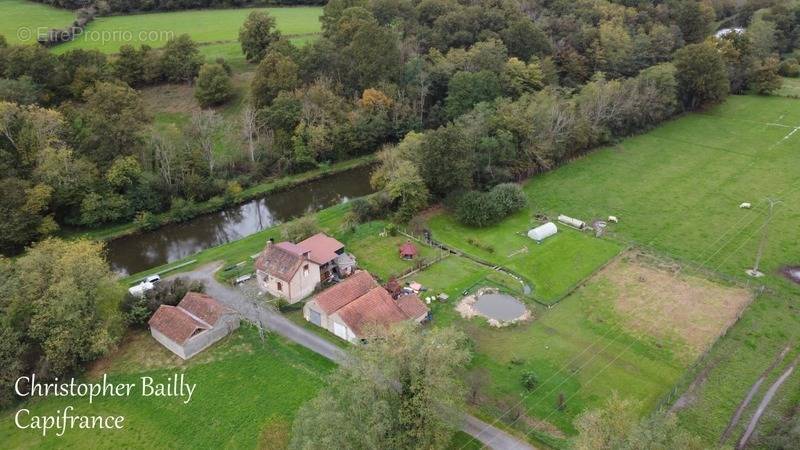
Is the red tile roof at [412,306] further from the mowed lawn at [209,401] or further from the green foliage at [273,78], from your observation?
the green foliage at [273,78]

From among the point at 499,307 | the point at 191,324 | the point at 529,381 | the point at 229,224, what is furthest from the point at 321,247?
the point at 529,381

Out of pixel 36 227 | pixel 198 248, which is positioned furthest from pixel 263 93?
pixel 36 227

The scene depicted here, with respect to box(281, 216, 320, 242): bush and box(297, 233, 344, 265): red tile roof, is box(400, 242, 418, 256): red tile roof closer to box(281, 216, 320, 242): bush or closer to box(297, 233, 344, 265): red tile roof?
box(297, 233, 344, 265): red tile roof

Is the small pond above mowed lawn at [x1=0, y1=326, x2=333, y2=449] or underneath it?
above

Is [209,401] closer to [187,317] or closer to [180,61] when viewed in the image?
[187,317]

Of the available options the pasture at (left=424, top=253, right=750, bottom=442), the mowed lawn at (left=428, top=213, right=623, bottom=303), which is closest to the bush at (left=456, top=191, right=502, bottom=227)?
the mowed lawn at (left=428, top=213, right=623, bottom=303)

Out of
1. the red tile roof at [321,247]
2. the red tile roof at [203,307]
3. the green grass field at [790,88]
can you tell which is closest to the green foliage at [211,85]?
the red tile roof at [321,247]

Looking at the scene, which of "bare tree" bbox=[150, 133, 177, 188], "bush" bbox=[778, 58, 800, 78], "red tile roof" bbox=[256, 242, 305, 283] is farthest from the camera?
"bush" bbox=[778, 58, 800, 78]
